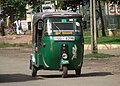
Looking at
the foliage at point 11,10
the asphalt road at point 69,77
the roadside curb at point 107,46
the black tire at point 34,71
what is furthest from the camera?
the foliage at point 11,10

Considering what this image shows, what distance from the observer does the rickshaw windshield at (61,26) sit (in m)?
16.7

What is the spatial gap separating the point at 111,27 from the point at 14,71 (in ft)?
106

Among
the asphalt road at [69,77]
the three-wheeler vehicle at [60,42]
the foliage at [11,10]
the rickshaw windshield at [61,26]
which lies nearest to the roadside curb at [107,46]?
the asphalt road at [69,77]

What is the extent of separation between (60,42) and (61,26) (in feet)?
2.08

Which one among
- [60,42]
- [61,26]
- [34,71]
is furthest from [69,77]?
[61,26]

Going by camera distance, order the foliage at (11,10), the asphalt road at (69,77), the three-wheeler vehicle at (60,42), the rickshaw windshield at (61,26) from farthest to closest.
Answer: the foliage at (11,10)
the rickshaw windshield at (61,26)
the three-wheeler vehicle at (60,42)
the asphalt road at (69,77)

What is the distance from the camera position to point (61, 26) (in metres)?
16.8

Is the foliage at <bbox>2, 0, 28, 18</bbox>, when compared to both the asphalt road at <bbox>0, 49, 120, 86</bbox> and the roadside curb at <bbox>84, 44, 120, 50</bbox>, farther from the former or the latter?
the asphalt road at <bbox>0, 49, 120, 86</bbox>

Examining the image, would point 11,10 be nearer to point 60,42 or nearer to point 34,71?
point 34,71

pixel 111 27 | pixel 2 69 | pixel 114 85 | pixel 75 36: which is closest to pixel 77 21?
pixel 75 36

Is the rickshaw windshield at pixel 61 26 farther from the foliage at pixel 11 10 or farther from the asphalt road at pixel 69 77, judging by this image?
the foliage at pixel 11 10

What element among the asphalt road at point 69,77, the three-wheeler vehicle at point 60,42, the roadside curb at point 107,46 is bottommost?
the roadside curb at point 107,46

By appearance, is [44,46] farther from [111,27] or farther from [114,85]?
[111,27]

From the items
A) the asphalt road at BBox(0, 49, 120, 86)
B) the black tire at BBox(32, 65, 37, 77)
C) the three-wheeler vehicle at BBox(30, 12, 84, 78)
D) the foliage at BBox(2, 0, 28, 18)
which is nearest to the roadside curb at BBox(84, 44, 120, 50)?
the asphalt road at BBox(0, 49, 120, 86)
